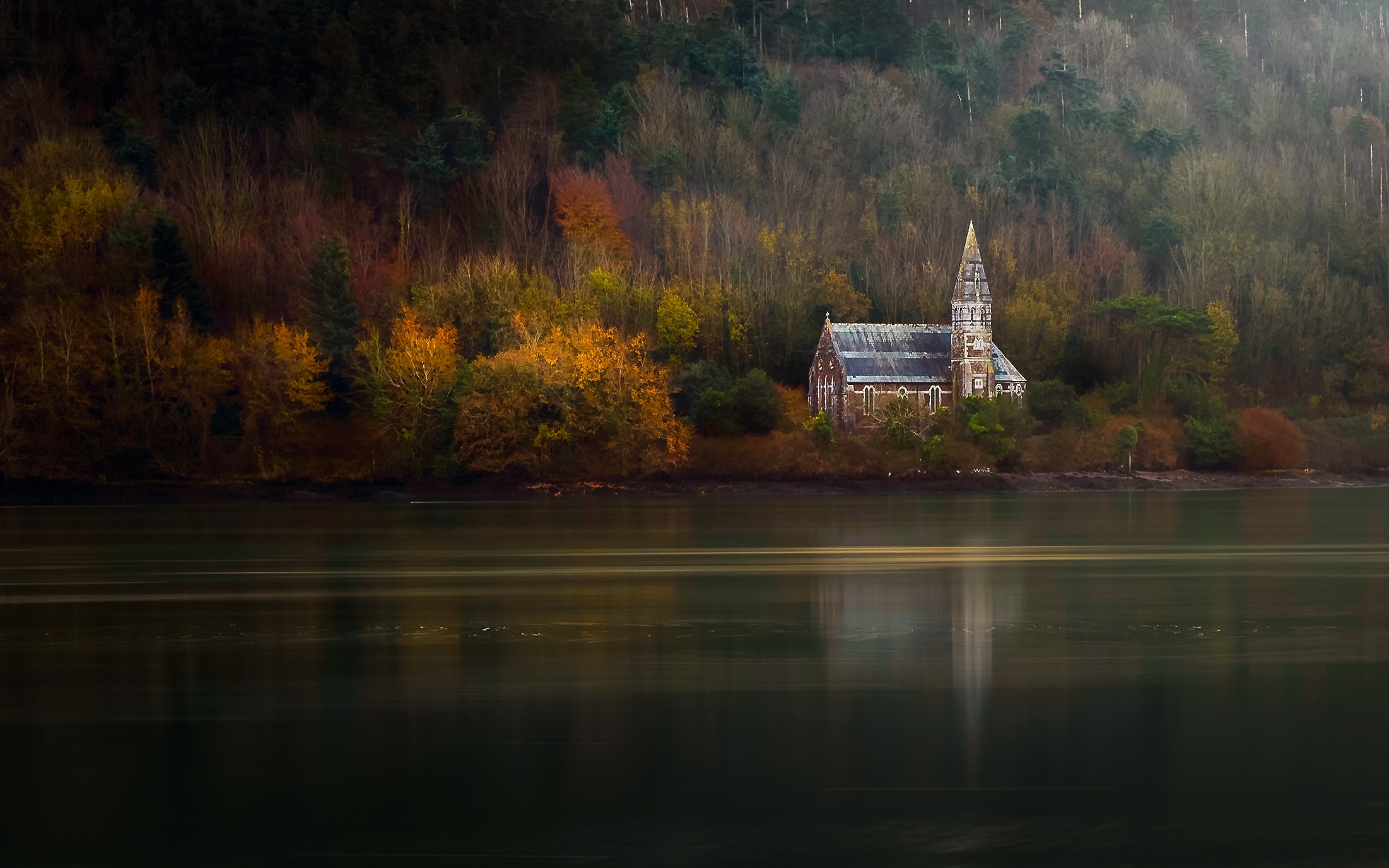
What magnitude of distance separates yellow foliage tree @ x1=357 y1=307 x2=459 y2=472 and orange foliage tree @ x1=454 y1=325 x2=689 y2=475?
168 centimetres

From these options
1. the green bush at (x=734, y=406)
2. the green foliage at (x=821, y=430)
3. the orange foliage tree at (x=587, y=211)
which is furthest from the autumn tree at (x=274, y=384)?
the orange foliage tree at (x=587, y=211)

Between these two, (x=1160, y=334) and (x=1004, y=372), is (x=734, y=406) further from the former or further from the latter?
(x=1160, y=334)

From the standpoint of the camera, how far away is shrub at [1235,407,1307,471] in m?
84.1

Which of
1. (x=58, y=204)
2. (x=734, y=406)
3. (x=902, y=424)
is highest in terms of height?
(x=58, y=204)

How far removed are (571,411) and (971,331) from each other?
27.1 metres

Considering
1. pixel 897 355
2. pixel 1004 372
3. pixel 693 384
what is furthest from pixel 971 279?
pixel 693 384

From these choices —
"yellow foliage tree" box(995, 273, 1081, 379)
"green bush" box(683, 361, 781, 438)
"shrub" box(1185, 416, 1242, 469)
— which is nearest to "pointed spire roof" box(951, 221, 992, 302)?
"yellow foliage tree" box(995, 273, 1081, 379)

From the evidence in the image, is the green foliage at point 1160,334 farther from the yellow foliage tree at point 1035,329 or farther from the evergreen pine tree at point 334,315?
the evergreen pine tree at point 334,315

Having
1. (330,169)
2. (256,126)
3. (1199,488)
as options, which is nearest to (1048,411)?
(1199,488)

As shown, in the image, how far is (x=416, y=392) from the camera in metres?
75.0

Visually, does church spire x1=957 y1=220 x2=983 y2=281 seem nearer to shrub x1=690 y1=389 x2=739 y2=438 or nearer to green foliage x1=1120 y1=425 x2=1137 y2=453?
green foliage x1=1120 y1=425 x2=1137 y2=453

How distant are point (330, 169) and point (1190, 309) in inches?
2285

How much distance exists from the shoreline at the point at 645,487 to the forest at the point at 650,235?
89cm

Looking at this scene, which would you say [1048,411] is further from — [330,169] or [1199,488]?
[330,169]
